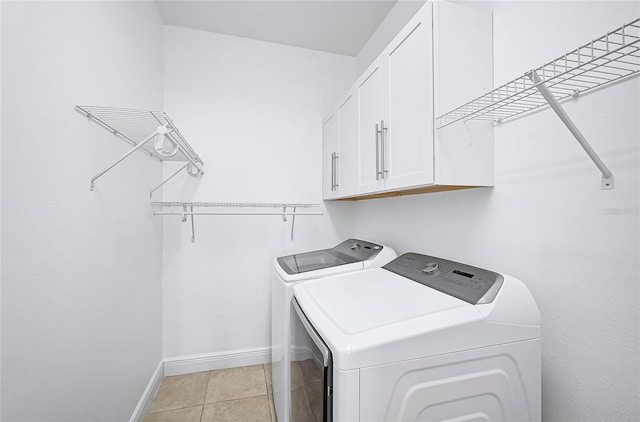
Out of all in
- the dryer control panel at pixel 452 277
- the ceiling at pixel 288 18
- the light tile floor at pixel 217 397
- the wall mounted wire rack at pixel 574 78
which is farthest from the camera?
the ceiling at pixel 288 18

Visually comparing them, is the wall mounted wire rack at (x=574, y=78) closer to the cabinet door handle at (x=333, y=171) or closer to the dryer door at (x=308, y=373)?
the dryer door at (x=308, y=373)

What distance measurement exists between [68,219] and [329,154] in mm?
1769

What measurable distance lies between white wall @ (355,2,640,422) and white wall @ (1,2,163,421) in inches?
68.2

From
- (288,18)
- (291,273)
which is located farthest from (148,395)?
(288,18)

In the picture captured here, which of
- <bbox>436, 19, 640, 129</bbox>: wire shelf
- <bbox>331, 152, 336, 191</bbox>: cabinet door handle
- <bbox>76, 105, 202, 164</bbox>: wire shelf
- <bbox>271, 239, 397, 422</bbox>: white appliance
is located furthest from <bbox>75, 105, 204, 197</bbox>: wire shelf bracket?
<bbox>436, 19, 640, 129</bbox>: wire shelf

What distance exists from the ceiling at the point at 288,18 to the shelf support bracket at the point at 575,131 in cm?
177

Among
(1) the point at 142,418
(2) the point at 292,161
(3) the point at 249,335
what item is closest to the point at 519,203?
(2) the point at 292,161

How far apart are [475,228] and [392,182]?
45cm

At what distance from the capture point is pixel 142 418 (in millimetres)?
1752

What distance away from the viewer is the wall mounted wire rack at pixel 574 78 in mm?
609

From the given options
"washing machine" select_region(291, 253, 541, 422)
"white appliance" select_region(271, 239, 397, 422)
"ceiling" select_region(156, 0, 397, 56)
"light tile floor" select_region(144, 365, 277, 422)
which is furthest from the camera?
"ceiling" select_region(156, 0, 397, 56)

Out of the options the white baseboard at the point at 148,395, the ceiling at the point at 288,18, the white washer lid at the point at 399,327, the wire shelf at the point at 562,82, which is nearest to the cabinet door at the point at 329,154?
the ceiling at the point at 288,18

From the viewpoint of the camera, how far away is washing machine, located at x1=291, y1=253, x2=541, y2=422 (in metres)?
0.76

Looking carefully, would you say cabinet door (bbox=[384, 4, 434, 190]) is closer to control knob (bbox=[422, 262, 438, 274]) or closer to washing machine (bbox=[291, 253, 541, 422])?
control knob (bbox=[422, 262, 438, 274])
